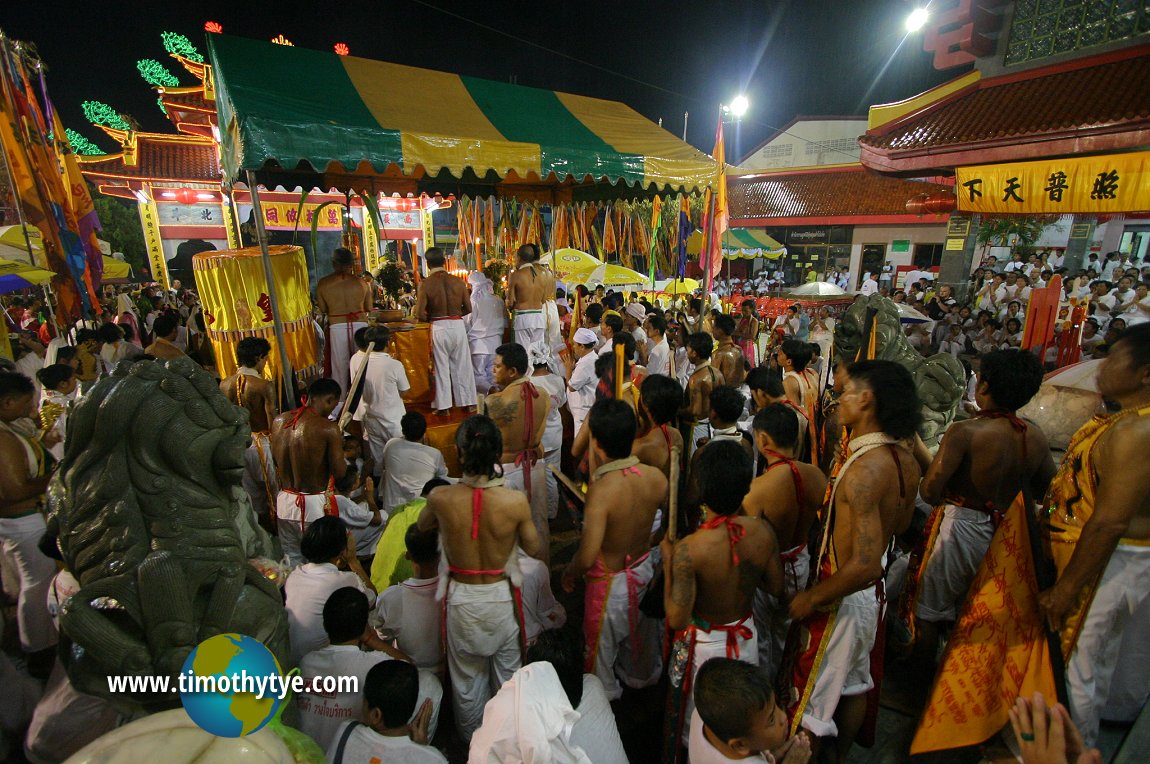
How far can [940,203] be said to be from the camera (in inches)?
510

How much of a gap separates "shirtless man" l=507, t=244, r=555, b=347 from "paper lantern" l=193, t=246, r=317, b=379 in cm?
260

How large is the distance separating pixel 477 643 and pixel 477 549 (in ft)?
1.64

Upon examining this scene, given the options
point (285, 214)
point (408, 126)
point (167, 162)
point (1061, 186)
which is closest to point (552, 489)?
point (408, 126)

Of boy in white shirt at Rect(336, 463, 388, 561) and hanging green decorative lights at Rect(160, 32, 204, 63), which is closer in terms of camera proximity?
boy in white shirt at Rect(336, 463, 388, 561)

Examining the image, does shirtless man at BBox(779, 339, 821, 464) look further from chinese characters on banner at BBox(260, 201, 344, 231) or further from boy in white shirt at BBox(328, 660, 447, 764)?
chinese characters on banner at BBox(260, 201, 344, 231)

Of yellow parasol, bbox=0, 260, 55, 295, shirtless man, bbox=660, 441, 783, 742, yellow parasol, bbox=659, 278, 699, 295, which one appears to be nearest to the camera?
shirtless man, bbox=660, 441, 783, 742

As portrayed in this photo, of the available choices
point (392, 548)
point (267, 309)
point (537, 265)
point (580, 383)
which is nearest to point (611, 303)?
point (537, 265)

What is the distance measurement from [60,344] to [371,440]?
158 inches

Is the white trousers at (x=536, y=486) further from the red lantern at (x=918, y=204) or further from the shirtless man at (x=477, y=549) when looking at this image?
the red lantern at (x=918, y=204)

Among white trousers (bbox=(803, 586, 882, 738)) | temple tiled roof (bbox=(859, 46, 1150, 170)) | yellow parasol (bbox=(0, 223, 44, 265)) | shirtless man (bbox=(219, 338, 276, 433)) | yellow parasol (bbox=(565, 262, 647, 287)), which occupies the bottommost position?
white trousers (bbox=(803, 586, 882, 738))

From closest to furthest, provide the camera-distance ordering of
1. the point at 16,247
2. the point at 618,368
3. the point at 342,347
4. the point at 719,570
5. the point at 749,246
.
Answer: the point at 719,570 → the point at 618,368 → the point at 342,347 → the point at 16,247 → the point at 749,246

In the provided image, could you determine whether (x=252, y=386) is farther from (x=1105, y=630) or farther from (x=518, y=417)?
(x=1105, y=630)

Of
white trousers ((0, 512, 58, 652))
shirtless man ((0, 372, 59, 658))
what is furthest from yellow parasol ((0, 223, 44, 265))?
white trousers ((0, 512, 58, 652))

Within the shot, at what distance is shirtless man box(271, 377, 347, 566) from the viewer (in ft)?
11.9
